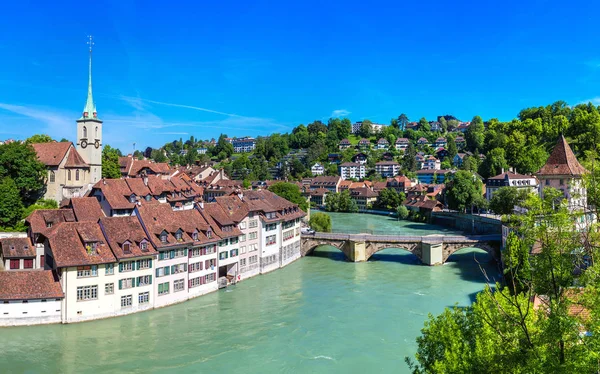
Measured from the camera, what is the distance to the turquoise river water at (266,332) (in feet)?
76.9

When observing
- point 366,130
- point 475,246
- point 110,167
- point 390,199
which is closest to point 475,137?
point 390,199

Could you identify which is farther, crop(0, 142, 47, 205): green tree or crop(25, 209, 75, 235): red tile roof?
crop(0, 142, 47, 205): green tree

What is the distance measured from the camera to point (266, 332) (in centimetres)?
2802

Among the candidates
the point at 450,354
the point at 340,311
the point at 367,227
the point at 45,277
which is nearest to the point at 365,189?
the point at 367,227

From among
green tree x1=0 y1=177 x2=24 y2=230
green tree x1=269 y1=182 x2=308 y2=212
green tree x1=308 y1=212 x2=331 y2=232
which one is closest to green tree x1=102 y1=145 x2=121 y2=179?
green tree x1=269 y1=182 x2=308 y2=212

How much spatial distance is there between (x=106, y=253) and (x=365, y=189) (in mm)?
77914

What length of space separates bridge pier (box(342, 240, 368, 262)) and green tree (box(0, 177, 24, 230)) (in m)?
28.2

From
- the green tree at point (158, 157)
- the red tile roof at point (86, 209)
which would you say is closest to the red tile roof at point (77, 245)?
the red tile roof at point (86, 209)

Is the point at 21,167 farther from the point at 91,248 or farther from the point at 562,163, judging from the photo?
the point at 562,163

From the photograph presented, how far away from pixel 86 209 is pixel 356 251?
2376 centimetres

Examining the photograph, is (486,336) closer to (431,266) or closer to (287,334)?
(287,334)

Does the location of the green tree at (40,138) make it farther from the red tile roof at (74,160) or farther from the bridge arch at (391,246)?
the bridge arch at (391,246)

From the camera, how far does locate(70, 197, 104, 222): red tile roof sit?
1444 inches

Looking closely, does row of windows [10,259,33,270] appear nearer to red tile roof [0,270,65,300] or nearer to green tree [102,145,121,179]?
red tile roof [0,270,65,300]
